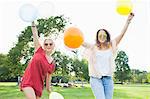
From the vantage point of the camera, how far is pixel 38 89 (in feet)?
9.97

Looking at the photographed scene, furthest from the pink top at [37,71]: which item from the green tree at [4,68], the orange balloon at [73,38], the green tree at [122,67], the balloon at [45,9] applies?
the green tree at [4,68]

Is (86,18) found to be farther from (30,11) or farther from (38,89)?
(38,89)

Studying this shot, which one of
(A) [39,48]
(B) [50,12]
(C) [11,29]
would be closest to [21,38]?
(C) [11,29]

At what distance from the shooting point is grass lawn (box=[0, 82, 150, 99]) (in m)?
5.94

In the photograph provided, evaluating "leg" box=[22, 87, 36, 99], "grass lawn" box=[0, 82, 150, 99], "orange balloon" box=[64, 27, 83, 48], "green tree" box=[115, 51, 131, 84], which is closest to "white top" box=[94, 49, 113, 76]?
"orange balloon" box=[64, 27, 83, 48]

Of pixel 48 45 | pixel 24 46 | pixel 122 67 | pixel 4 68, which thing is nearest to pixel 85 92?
pixel 122 67

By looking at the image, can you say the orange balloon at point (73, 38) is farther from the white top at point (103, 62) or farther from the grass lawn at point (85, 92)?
the grass lawn at point (85, 92)

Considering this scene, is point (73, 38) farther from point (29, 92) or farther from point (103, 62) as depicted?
point (29, 92)

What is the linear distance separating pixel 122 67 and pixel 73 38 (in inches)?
103

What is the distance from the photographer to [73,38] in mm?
3381

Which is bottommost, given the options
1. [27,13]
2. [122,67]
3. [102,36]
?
[122,67]

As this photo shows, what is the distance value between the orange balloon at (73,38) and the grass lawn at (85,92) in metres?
2.57

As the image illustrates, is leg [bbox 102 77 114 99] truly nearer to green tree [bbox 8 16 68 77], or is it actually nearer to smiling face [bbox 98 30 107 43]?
smiling face [bbox 98 30 107 43]

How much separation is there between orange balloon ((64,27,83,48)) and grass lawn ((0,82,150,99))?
257cm
